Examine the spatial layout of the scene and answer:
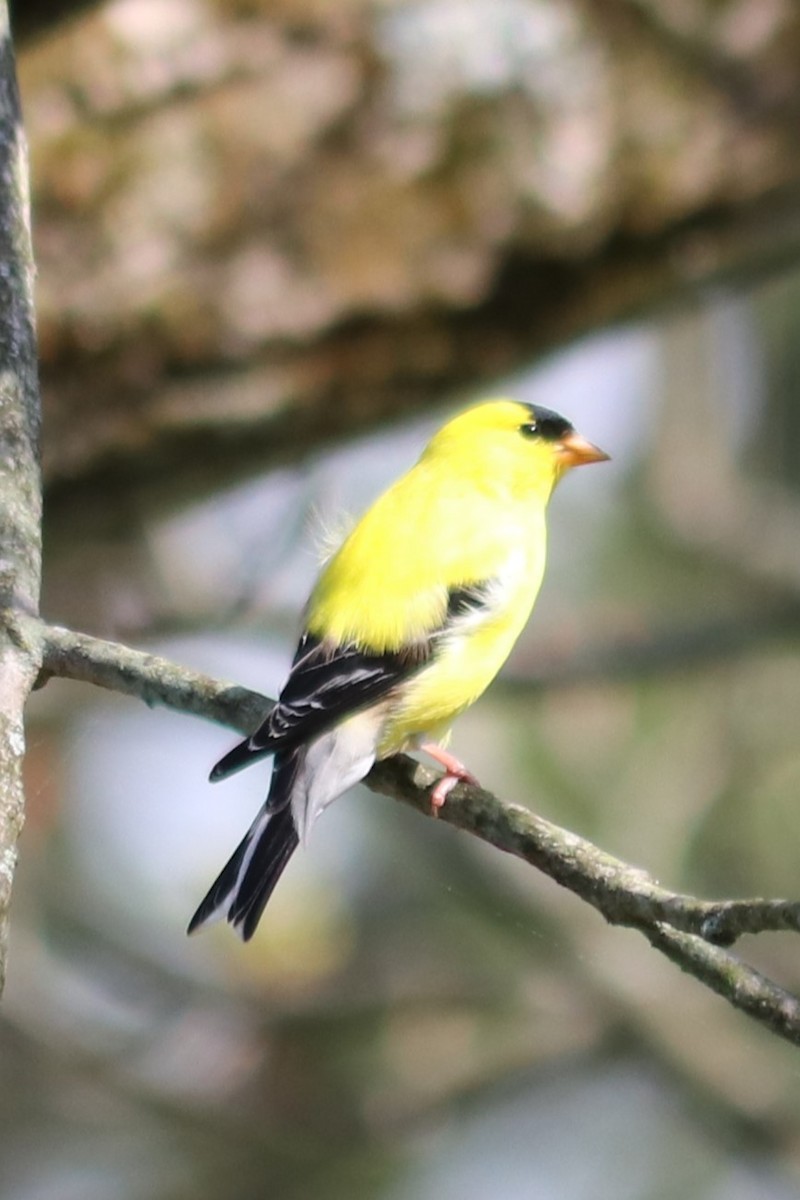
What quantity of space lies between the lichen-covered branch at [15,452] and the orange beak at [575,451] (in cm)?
199

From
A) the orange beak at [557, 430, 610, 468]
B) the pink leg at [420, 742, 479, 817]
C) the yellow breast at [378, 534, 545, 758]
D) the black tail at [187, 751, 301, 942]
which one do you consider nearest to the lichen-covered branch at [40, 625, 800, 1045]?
the pink leg at [420, 742, 479, 817]

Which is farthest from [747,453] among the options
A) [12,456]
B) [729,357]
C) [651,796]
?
[12,456]

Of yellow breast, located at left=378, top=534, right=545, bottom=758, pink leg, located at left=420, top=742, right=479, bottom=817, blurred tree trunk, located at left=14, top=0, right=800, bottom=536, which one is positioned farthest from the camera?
blurred tree trunk, located at left=14, top=0, right=800, bottom=536

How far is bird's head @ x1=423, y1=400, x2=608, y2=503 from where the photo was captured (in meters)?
4.10

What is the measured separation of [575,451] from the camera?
13.8 feet

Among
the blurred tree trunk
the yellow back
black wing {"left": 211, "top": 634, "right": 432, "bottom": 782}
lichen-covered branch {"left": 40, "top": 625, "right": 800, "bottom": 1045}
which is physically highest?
the blurred tree trunk

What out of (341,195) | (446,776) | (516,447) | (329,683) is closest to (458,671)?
(329,683)

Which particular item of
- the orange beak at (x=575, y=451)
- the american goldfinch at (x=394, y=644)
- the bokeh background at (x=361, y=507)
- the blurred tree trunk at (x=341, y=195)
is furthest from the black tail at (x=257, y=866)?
the blurred tree trunk at (x=341, y=195)

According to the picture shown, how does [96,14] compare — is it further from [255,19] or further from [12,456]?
[12,456]

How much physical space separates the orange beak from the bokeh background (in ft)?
2.08

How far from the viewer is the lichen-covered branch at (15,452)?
1.98m

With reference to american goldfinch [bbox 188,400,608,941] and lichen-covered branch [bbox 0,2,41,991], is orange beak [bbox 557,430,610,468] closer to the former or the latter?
american goldfinch [bbox 188,400,608,941]

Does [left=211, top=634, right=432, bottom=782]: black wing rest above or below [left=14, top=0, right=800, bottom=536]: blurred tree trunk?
below

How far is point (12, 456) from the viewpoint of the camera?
90.7 inches
